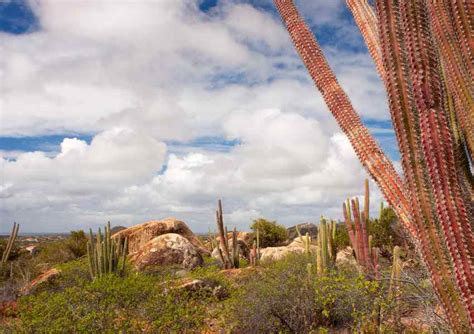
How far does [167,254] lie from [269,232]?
1264cm

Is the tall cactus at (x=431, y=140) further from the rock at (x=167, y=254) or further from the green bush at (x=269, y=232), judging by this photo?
the green bush at (x=269, y=232)

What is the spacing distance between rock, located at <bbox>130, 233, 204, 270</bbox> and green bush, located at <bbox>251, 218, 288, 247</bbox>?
36.1ft

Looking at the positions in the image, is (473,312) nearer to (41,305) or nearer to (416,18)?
(416,18)

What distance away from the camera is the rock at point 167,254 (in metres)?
17.8

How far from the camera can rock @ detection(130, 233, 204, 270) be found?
17.8 meters

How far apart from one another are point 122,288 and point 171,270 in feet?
24.0

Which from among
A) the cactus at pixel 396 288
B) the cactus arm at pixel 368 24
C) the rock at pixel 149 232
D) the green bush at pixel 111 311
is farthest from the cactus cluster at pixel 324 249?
the rock at pixel 149 232

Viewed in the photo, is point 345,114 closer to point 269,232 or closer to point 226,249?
point 226,249

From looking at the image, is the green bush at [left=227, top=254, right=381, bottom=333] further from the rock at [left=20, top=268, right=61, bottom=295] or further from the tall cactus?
the rock at [left=20, top=268, right=61, bottom=295]

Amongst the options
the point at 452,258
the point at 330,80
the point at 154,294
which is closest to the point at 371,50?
the point at 330,80

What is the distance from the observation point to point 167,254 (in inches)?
715

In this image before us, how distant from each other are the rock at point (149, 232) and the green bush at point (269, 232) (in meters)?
7.14

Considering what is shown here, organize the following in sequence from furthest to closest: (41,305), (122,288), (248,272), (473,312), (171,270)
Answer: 1. (171,270)
2. (248,272)
3. (122,288)
4. (41,305)
5. (473,312)

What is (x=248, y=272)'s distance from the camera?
1416 cm
